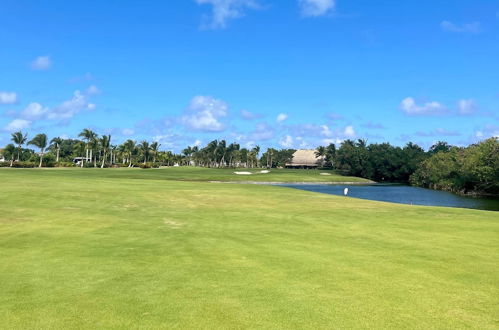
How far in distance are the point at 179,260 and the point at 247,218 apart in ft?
39.5

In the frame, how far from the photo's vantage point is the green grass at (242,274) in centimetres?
877

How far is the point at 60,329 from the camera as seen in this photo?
8.08 m

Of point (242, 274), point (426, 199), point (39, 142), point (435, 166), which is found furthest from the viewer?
point (39, 142)

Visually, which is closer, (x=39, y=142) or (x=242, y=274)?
(x=242, y=274)

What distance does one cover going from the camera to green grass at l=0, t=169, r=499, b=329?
8.77 metres

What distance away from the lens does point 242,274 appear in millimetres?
11914

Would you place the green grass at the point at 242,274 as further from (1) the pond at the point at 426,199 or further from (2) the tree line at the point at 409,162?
(2) the tree line at the point at 409,162

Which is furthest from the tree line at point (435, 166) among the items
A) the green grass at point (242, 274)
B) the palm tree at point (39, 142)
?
the palm tree at point (39, 142)

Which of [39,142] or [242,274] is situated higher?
[39,142]

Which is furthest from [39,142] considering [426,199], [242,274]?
[242,274]

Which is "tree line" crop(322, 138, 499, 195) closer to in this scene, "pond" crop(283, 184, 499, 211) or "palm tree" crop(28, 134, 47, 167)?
"pond" crop(283, 184, 499, 211)

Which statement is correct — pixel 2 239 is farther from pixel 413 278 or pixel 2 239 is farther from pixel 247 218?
pixel 413 278

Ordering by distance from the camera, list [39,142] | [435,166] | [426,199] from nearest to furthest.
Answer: [426,199], [435,166], [39,142]

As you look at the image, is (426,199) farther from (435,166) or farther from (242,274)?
(242,274)
